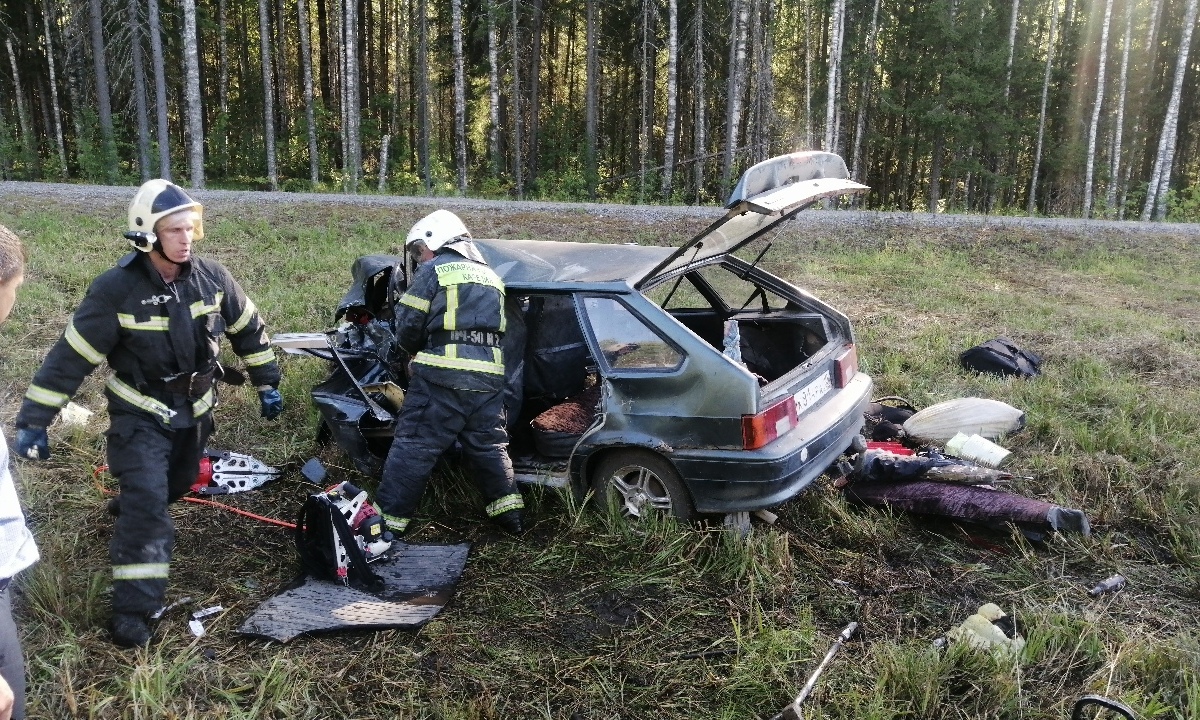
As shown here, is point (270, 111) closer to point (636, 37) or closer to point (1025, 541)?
point (636, 37)

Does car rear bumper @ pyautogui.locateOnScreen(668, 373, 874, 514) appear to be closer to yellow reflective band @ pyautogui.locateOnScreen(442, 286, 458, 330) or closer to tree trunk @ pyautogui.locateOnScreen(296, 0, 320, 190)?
yellow reflective band @ pyautogui.locateOnScreen(442, 286, 458, 330)

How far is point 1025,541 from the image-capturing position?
3922 mm

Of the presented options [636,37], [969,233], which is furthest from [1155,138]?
[969,233]

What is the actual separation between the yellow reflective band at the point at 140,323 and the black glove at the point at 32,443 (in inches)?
19.9

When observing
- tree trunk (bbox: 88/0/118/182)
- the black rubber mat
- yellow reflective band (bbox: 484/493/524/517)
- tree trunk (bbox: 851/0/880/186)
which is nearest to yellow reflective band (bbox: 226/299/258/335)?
the black rubber mat

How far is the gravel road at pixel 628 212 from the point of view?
1353 centimetres

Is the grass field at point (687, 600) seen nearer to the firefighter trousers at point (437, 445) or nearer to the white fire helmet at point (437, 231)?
the firefighter trousers at point (437, 445)

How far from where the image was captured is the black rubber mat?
3.33 meters

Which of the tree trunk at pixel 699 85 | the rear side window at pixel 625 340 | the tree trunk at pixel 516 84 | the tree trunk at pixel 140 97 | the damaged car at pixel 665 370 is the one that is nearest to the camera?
the damaged car at pixel 665 370

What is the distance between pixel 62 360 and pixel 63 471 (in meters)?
1.73

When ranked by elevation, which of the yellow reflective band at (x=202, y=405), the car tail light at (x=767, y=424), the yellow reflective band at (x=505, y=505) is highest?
the yellow reflective band at (x=202, y=405)

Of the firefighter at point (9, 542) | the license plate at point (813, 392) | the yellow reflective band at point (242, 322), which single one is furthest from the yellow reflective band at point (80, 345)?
the license plate at point (813, 392)

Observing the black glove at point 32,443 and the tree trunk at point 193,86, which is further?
the tree trunk at point 193,86

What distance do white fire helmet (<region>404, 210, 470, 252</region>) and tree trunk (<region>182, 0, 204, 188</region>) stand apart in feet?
50.4
